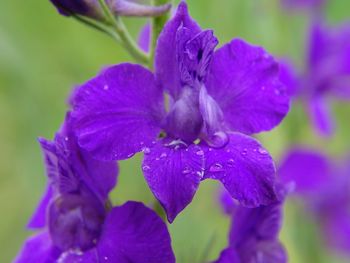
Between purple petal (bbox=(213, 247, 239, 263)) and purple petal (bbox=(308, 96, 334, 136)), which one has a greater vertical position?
purple petal (bbox=(213, 247, 239, 263))

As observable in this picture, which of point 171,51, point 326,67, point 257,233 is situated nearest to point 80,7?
point 171,51

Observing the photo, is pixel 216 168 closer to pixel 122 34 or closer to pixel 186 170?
pixel 186 170

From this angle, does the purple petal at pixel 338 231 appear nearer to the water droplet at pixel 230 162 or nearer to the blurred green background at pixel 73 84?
the blurred green background at pixel 73 84

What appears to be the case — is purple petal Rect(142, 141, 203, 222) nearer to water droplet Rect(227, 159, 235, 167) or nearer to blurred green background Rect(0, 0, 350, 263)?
water droplet Rect(227, 159, 235, 167)

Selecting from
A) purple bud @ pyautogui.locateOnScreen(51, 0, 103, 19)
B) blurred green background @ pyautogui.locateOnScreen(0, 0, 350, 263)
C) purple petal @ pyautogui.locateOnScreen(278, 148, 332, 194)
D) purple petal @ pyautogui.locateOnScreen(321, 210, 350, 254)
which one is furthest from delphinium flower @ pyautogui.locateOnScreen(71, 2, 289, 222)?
purple petal @ pyautogui.locateOnScreen(321, 210, 350, 254)

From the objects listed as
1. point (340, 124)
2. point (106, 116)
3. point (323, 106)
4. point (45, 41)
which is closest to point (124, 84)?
point (106, 116)
